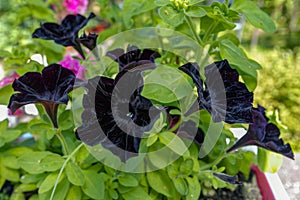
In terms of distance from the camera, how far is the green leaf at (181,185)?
2.07ft

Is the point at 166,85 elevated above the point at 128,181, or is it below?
above

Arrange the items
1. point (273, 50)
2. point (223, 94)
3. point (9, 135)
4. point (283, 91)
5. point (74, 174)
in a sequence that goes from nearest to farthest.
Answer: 1. point (223, 94)
2. point (74, 174)
3. point (9, 135)
4. point (283, 91)
5. point (273, 50)

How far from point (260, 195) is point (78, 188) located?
1.35 ft

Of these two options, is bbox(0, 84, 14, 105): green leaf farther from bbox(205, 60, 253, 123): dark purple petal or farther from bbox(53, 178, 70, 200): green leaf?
bbox(205, 60, 253, 123): dark purple petal

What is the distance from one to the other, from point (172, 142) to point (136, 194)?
134mm

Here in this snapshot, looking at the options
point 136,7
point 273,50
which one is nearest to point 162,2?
point 136,7

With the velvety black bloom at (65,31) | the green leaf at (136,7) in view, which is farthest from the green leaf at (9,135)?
the green leaf at (136,7)

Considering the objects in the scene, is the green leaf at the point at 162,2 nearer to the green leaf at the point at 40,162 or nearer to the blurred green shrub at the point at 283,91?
the green leaf at the point at 40,162

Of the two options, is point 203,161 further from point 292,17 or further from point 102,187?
point 292,17

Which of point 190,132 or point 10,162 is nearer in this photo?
point 190,132

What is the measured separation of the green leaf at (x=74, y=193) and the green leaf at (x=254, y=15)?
416 millimetres

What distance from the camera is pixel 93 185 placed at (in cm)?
64

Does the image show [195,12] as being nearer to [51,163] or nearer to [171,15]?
[171,15]

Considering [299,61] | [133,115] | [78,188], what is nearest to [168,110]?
[133,115]
